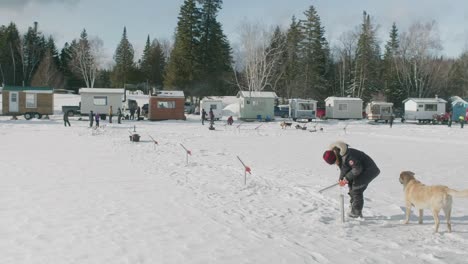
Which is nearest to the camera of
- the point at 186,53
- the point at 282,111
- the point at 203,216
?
the point at 203,216

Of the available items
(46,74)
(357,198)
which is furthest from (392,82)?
(357,198)

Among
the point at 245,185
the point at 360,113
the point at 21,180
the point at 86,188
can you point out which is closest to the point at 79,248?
the point at 86,188

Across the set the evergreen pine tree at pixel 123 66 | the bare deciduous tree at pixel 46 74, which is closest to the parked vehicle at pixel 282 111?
the evergreen pine tree at pixel 123 66

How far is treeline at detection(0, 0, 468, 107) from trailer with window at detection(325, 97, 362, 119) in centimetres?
841

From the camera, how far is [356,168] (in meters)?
6.39

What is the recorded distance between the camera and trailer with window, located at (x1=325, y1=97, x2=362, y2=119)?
153 feet

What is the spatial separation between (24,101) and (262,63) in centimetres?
2663

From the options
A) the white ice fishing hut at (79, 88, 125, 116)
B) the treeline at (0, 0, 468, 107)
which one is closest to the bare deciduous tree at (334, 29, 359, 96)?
the treeline at (0, 0, 468, 107)

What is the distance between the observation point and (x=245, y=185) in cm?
948

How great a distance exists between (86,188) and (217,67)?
151 feet

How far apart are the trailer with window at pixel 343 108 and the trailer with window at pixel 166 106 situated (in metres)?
17.8

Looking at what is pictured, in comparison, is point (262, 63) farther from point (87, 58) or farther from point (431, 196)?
point (431, 196)

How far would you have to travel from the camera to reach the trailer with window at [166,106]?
38500 mm

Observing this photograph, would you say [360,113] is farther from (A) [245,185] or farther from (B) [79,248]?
(B) [79,248]
